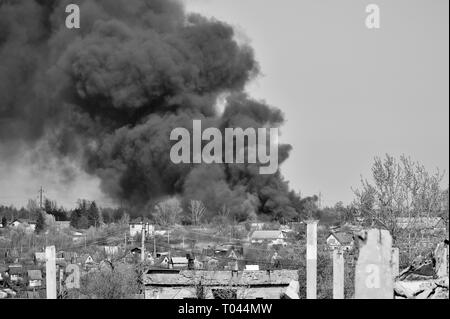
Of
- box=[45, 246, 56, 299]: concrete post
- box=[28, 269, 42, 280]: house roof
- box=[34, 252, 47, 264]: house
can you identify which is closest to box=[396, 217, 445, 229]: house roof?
box=[45, 246, 56, 299]: concrete post

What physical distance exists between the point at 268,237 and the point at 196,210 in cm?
511

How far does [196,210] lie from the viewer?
112 ft

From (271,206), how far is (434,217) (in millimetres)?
19914

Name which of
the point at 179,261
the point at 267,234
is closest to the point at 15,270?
the point at 179,261

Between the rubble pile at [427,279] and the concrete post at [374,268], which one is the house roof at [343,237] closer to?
the rubble pile at [427,279]

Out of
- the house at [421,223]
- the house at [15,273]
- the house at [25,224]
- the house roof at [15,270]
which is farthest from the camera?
the house at [25,224]

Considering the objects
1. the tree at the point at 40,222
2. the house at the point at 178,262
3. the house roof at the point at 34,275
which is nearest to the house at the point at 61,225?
the tree at the point at 40,222

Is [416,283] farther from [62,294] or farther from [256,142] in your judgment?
[256,142]

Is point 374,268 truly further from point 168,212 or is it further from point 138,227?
point 168,212

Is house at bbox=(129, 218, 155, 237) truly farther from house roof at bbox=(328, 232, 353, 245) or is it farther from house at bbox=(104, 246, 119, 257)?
house roof at bbox=(328, 232, 353, 245)

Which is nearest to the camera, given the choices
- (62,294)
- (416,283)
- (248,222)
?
(416,283)

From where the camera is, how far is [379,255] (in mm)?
6258

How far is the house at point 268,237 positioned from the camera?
2905 centimetres
